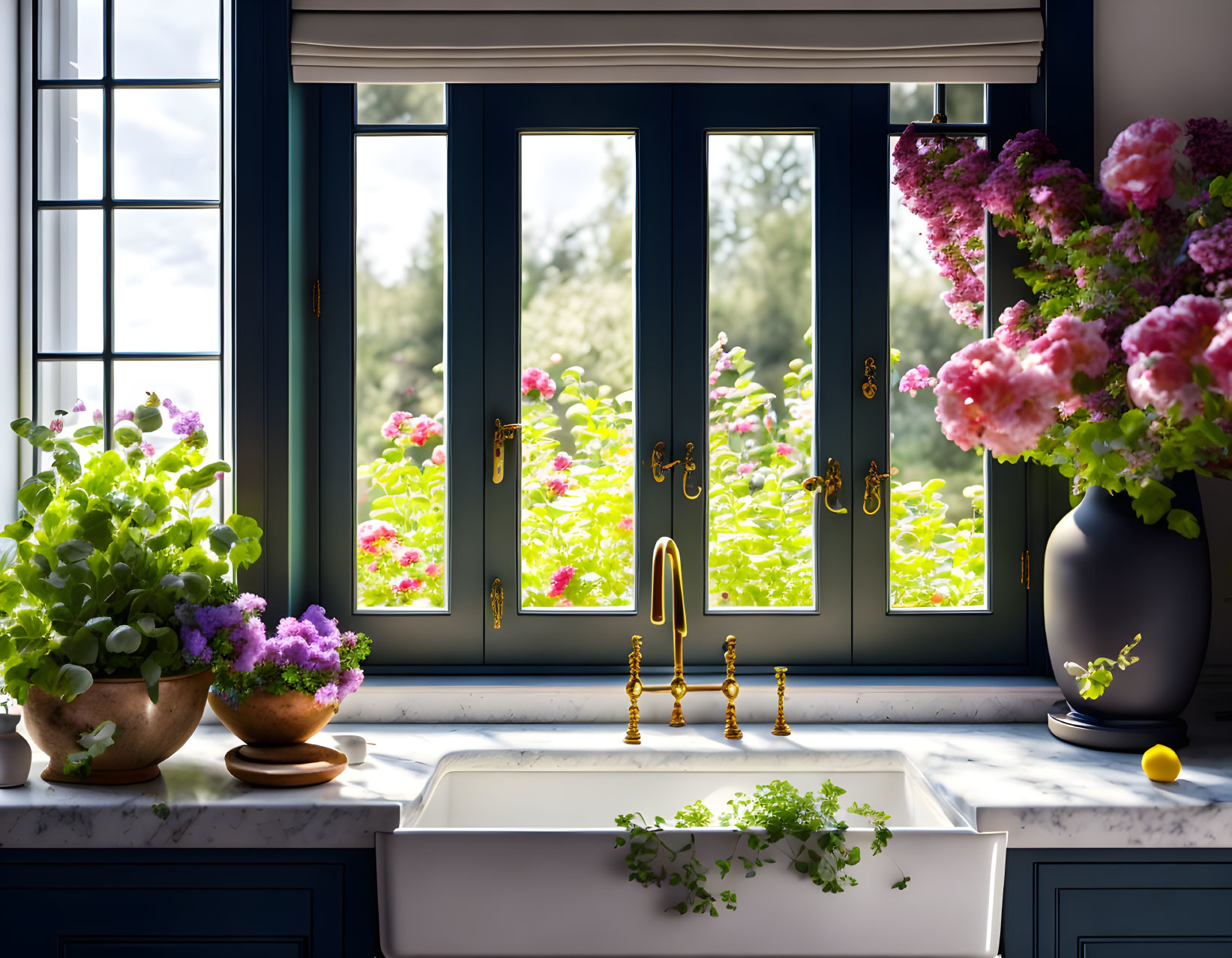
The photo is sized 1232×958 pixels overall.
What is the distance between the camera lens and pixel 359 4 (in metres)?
1.85

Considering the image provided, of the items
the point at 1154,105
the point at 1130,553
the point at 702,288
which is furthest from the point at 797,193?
the point at 1130,553

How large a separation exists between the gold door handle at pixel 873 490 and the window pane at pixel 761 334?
127 mm

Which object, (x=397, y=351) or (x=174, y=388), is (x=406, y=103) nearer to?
(x=397, y=351)

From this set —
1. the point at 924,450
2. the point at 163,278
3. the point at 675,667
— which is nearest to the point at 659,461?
the point at 675,667

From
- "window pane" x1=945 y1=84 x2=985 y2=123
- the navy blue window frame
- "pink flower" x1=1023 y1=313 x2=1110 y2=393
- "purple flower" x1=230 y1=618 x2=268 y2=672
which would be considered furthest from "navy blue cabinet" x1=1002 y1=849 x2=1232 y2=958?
"window pane" x1=945 y1=84 x2=985 y2=123

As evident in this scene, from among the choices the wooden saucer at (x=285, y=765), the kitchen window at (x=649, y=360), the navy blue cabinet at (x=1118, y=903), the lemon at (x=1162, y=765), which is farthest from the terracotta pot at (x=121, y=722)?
the lemon at (x=1162, y=765)

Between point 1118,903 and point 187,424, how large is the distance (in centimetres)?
→ 180

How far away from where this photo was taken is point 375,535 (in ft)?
6.53

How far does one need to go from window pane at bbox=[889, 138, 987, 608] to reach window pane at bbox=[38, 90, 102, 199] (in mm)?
1801

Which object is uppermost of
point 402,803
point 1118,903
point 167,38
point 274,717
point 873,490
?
point 167,38

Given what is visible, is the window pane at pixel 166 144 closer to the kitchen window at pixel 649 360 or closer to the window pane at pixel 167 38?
the window pane at pixel 167 38

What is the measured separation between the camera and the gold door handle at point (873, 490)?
1.98 metres

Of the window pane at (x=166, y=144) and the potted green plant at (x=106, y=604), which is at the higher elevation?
the window pane at (x=166, y=144)

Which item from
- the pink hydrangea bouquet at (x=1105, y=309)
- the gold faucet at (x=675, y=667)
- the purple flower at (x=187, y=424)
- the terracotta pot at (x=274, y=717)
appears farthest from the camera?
the gold faucet at (x=675, y=667)
